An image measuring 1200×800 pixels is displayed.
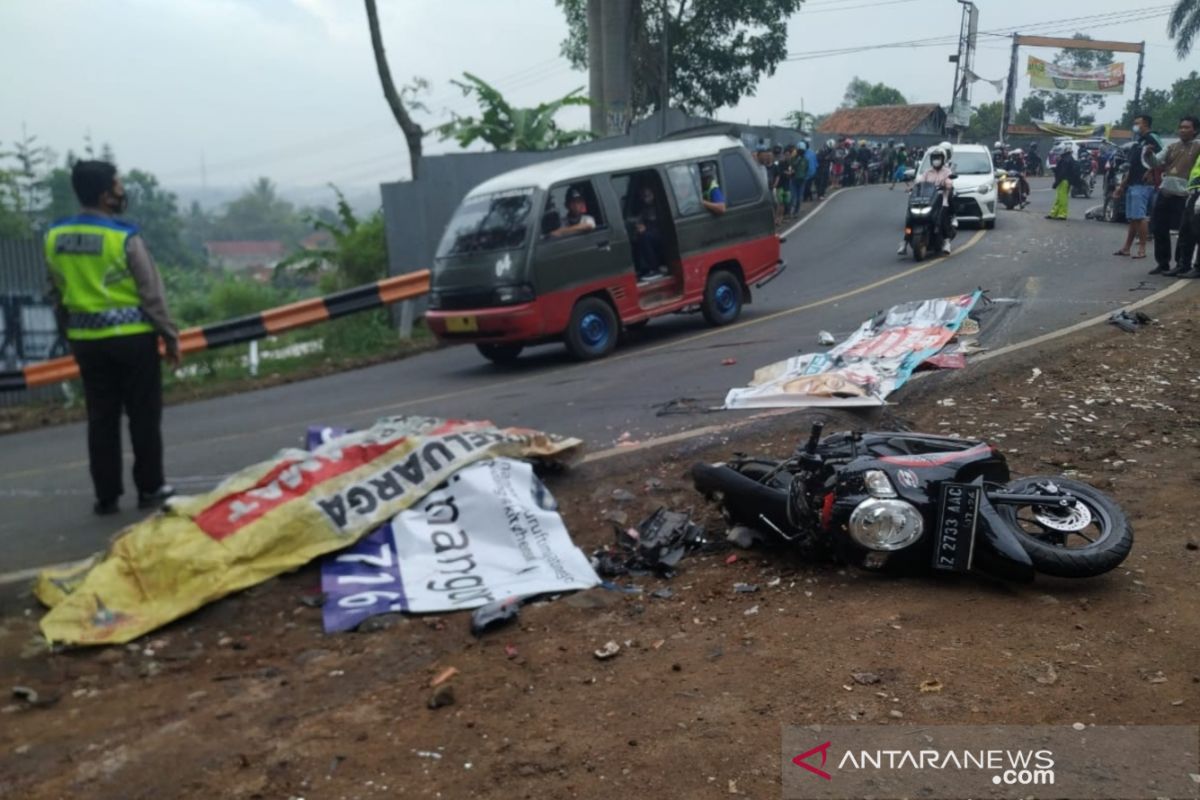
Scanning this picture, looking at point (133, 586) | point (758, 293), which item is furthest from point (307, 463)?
point (758, 293)

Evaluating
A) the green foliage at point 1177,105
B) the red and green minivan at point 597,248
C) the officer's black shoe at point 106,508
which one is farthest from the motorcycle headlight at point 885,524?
the green foliage at point 1177,105

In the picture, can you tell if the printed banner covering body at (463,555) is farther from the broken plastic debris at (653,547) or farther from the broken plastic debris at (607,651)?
the broken plastic debris at (607,651)

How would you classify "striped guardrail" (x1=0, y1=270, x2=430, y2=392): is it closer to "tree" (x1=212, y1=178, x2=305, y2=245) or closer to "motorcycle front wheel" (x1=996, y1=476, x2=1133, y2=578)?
"motorcycle front wheel" (x1=996, y1=476, x2=1133, y2=578)

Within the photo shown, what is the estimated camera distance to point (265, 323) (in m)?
12.8

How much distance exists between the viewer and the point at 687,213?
42.1ft

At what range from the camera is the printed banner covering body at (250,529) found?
5098mm

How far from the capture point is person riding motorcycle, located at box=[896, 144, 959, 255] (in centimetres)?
1733

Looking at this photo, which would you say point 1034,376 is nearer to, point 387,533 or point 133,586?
point 387,533

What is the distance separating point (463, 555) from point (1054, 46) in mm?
53268

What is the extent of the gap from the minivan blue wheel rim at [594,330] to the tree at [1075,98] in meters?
54.2

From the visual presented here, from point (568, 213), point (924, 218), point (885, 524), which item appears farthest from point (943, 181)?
point (885, 524)

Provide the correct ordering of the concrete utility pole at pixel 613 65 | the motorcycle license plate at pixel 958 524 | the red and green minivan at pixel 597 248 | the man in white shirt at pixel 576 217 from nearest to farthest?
the motorcycle license plate at pixel 958 524
the red and green minivan at pixel 597 248
the man in white shirt at pixel 576 217
the concrete utility pole at pixel 613 65

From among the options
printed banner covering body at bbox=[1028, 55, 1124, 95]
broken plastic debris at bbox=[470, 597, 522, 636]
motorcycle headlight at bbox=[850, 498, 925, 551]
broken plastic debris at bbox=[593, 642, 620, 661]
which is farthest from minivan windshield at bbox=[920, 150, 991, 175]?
printed banner covering body at bbox=[1028, 55, 1124, 95]

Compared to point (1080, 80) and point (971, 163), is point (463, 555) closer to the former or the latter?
point (971, 163)
